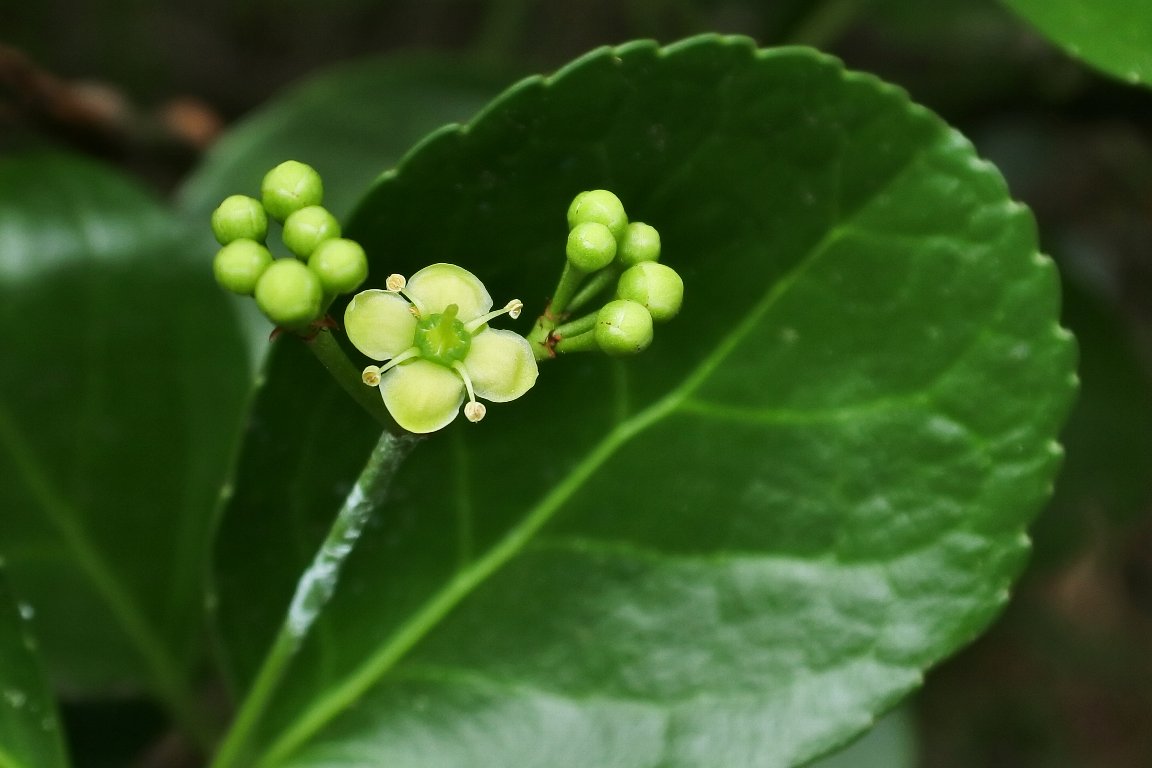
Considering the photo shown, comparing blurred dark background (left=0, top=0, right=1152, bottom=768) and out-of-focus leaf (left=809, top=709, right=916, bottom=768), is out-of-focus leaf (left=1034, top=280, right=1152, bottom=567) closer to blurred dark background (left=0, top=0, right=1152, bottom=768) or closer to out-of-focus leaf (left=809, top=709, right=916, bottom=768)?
blurred dark background (left=0, top=0, right=1152, bottom=768)

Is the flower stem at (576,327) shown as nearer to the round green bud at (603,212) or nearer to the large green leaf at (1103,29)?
the round green bud at (603,212)

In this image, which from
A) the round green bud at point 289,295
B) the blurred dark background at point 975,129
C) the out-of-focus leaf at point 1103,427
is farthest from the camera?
the out-of-focus leaf at point 1103,427

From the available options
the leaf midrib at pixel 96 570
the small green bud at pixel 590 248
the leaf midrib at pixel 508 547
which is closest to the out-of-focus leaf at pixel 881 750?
the leaf midrib at pixel 508 547

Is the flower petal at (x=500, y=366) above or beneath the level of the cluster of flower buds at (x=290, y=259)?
beneath

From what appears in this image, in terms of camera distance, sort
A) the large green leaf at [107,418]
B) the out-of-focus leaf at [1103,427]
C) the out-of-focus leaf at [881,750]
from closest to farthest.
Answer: the large green leaf at [107,418] < the out-of-focus leaf at [881,750] < the out-of-focus leaf at [1103,427]

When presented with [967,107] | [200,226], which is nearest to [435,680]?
[200,226]

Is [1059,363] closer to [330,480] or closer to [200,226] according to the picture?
[330,480]
